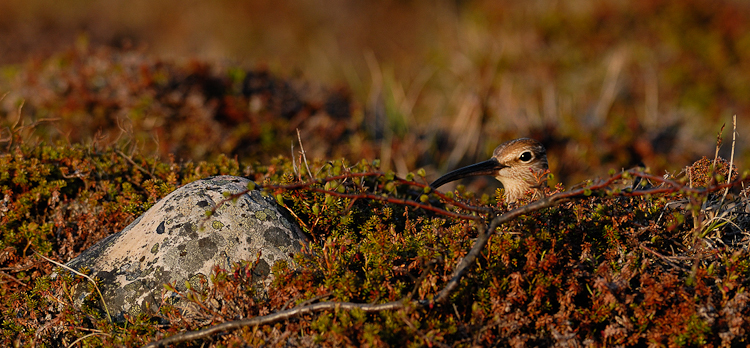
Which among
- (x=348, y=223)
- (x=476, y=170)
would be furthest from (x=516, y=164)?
(x=348, y=223)

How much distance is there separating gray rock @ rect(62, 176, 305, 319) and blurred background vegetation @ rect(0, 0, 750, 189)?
1.13m

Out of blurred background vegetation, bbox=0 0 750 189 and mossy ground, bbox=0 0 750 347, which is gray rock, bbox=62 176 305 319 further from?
blurred background vegetation, bbox=0 0 750 189

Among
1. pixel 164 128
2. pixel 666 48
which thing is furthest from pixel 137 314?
pixel 666 48

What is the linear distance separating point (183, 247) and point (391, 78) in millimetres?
6072

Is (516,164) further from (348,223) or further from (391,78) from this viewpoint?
(391,78)

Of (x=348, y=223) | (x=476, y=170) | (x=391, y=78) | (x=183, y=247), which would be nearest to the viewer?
(x=183, y=247)

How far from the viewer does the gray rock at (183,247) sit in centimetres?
333

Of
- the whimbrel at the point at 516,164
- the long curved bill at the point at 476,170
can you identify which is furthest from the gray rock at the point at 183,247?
the whimbrel at the point at 516,164

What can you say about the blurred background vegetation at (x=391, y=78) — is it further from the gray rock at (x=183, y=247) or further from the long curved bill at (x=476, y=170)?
the long curved bill at (x=476, y=170)

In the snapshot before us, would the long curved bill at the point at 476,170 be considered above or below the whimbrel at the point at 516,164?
below

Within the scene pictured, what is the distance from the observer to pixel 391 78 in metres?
9.04

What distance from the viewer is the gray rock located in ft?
10.9

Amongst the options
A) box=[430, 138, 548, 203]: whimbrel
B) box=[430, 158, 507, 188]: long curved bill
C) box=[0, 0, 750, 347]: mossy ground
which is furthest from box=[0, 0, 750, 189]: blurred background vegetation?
box=[430, 138, 548, 203]: whimbrel

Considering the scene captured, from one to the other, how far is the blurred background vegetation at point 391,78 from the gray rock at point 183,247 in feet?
3.72
